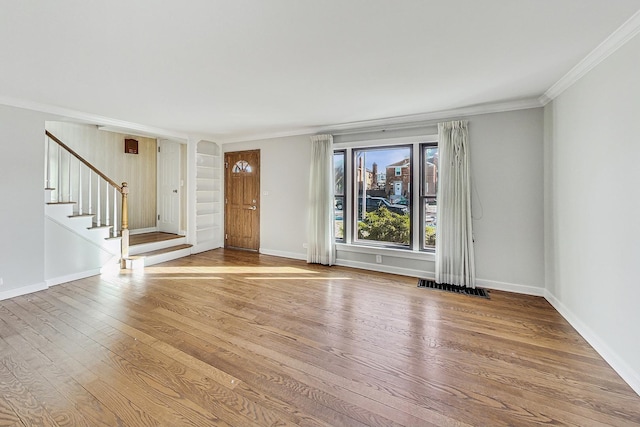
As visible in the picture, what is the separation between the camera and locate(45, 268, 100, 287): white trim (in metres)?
3.90

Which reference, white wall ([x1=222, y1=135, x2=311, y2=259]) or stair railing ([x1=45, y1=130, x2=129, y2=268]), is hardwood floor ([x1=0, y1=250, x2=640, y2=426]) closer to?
stair railing ([x1=45, y1=130, x2=129, y2=268])

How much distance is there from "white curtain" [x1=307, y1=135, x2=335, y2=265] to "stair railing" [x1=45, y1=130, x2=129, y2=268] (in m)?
3.21

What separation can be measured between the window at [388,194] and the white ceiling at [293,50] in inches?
38.4

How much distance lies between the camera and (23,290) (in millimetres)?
3582

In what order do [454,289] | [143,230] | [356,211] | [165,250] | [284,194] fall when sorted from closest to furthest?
[454,289] < [356,211] < [165,250] < [284,194] < [143,230]

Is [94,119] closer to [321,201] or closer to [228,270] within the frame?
[228,270]

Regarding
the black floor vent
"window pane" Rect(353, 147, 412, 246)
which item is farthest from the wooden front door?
the black floor vent

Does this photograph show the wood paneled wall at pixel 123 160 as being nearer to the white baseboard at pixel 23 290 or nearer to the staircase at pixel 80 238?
the staircase at pixel 80 238

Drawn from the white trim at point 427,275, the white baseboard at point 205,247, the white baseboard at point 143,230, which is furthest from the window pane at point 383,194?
the white baseboard at point 143,230

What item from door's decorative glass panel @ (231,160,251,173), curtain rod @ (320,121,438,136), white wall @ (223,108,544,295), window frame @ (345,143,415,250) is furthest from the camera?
door's decorative glass panel @ (231,160,251,173)

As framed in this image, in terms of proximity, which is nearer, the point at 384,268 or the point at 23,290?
the point at 23,290

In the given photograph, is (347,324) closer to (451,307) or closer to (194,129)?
(451,307)

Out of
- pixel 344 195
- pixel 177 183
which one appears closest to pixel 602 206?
pixel 344 195

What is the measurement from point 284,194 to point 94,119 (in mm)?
3204
